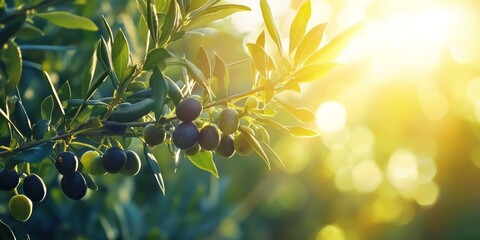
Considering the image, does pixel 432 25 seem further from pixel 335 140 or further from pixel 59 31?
pixel 59 31

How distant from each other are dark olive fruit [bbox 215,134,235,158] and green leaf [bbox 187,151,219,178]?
0.05 meters

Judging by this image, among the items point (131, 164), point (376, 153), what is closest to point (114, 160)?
point (131, 164)

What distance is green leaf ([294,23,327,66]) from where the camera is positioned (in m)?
0.83

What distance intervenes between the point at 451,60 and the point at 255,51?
446 inches

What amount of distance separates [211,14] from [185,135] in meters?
0.17

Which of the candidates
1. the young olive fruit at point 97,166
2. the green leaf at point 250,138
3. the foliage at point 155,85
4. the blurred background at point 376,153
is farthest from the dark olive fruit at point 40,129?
the blurred background at point 376,153

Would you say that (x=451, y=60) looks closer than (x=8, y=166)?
No

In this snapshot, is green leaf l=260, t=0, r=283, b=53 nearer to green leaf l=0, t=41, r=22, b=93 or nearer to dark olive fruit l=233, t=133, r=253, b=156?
dark olive fruit l=233, t=133, r=253, b=156

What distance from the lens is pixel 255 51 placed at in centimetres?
81

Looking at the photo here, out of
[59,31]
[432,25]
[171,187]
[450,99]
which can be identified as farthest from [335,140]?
[59,31]

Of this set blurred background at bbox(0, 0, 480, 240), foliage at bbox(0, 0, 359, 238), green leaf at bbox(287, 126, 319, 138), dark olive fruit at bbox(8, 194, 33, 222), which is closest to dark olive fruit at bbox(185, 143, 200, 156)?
foliage at bbox(0, 0, 359, 238)

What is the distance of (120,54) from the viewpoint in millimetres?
789

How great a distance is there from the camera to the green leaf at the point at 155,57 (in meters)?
0.74

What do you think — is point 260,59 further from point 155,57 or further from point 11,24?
point 11,24
